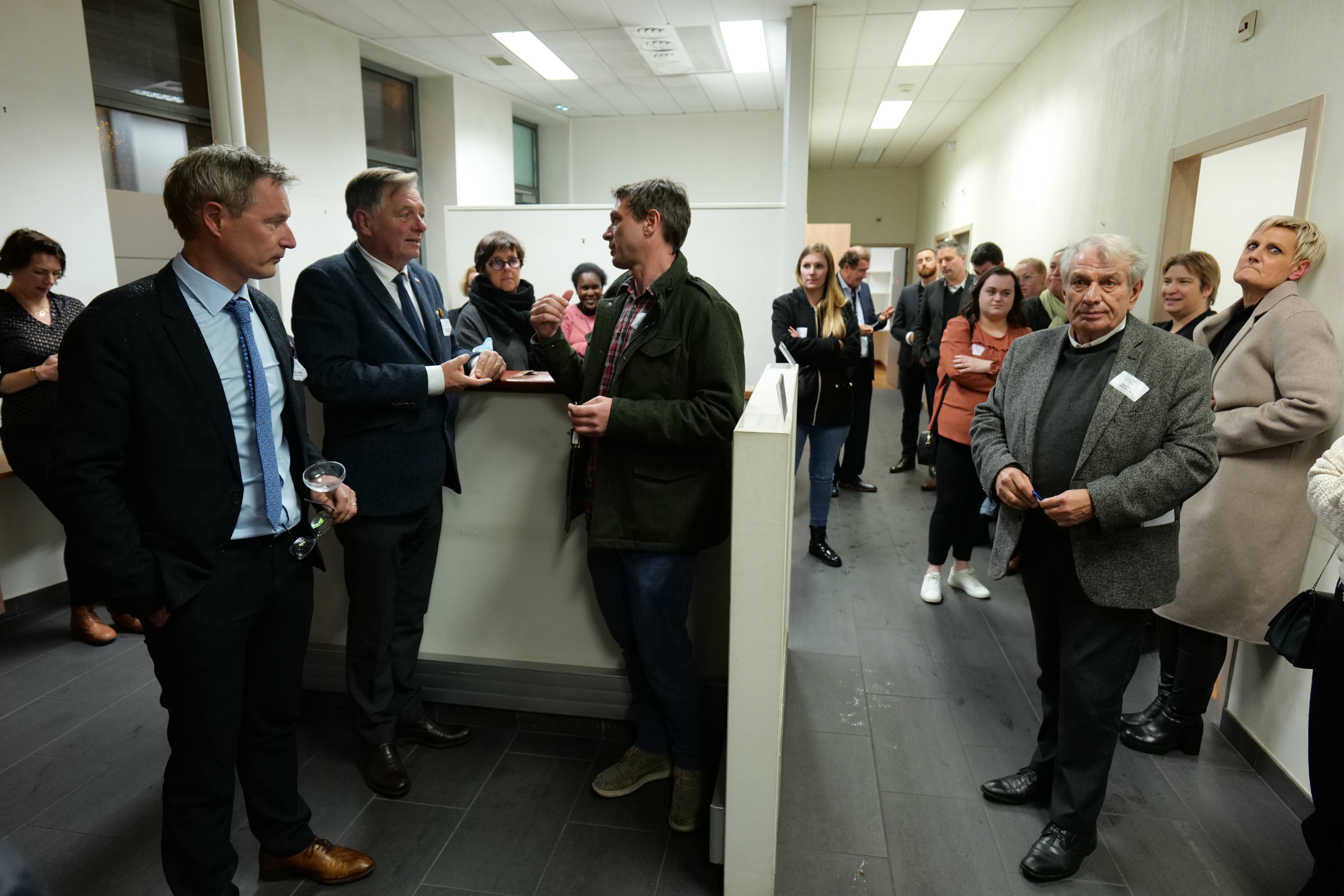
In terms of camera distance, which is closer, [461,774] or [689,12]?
[461,774]

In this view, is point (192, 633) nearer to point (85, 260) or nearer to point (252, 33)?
point (85, 260)

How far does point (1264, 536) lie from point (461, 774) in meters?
2.35

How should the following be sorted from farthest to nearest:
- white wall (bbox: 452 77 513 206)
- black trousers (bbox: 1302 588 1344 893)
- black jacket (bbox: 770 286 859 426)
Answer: white wall (bbox: 452 77 513 206), black jacket (bbox: 770 286 859 426), black trousers (bbox: 1302 588 1344 893)

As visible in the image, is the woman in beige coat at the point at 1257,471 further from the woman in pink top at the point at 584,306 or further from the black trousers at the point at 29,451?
the black trousers at the point at 29,451

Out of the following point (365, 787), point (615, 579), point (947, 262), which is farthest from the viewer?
point (947, 262)

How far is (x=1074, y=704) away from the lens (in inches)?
69.2

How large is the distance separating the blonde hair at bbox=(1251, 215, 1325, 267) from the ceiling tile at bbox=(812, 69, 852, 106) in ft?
18.4

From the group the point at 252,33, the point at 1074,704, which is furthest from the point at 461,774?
the point at 252,33

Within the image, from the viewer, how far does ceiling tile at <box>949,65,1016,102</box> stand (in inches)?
276

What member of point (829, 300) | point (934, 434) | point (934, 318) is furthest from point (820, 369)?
point (934, 318)

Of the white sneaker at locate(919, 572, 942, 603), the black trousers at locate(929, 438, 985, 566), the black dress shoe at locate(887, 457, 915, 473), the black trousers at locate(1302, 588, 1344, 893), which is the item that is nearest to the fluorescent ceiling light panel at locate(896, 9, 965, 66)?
the black dress shoe at locate(887, 457, 915, 473)

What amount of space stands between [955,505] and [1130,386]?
1696mm

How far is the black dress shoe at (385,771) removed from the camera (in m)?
2.04

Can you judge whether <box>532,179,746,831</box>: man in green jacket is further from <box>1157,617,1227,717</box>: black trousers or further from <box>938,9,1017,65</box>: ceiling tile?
<box>938,9,1017,65</box>: ceiling tile
